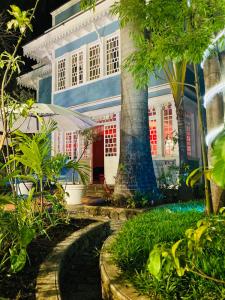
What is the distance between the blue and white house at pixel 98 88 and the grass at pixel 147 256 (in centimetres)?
609

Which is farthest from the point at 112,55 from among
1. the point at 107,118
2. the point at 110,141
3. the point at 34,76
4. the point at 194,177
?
the point at 194,177

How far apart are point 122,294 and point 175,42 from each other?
3.52m

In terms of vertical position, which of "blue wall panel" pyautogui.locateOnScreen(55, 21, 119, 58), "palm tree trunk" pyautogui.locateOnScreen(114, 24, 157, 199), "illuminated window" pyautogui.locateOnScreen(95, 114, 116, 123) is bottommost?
"palm tree trunk" pyautogui.locateOnScreen(114, 24, 157, 199)

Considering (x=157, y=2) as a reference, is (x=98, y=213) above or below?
below

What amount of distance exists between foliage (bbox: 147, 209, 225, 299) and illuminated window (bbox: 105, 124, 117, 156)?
944cm

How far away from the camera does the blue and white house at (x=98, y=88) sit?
1077cm

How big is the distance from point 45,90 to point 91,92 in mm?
4363

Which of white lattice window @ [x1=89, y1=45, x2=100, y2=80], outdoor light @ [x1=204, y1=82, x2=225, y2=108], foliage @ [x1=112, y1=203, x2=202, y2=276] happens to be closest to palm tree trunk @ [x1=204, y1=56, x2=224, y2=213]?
outdoor light @ [x1=204, y1=82, x2=225, y2=108]

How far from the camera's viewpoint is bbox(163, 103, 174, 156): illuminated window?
34.5 ft

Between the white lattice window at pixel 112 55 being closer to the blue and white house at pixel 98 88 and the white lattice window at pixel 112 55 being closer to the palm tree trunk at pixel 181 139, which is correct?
the blue and white house at pixel 98 88

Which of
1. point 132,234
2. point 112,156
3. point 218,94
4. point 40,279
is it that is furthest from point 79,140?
point 40,279

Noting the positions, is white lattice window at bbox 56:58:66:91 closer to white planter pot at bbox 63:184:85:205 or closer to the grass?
white planter pot at bbox 63:184:85:205

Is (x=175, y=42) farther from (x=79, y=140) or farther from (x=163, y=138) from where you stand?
(x=79, y=140)

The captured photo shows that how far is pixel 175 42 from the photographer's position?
4.38m
